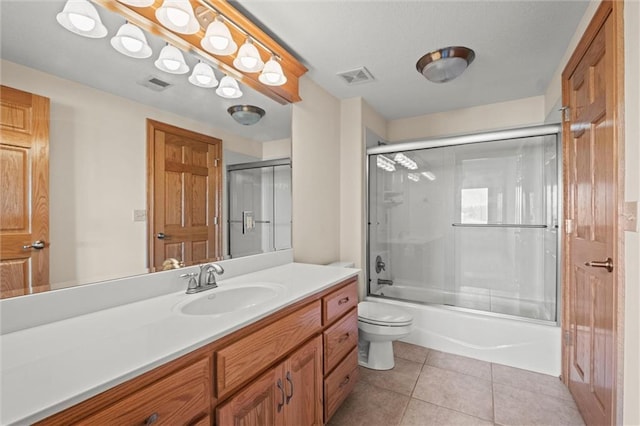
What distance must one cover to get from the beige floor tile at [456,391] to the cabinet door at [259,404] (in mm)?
1169

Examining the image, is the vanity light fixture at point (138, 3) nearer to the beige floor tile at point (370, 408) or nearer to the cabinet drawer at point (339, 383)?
the cabinet drawer at point (339, 383)

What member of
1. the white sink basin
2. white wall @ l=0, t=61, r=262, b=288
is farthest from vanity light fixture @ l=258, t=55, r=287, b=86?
the white sink basin

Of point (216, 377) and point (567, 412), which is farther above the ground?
point (216, 377)

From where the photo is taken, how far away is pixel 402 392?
1.96m

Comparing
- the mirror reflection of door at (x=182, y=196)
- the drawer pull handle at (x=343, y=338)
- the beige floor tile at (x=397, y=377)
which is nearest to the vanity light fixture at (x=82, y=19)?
the mirror reflection of door at (x=182, y=196)

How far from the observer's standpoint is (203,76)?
161 cm

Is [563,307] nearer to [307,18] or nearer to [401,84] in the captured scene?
[401,84]

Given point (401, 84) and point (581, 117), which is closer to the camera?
point (581, 117)

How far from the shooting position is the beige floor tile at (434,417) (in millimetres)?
1675

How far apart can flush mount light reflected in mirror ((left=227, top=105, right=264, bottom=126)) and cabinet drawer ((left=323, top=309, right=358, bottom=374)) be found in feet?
4.39

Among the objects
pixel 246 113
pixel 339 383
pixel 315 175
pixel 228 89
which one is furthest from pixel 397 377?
pixel 228 89

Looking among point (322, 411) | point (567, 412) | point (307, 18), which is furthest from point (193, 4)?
point (567, 412)

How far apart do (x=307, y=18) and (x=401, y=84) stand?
115 centimetres

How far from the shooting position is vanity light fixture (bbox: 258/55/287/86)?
186cm
